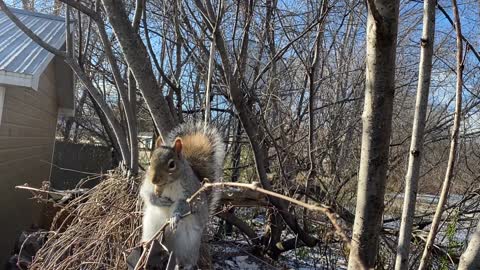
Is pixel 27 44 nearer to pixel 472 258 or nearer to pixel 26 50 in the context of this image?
pixel 26 50

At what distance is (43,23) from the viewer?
29.5ft

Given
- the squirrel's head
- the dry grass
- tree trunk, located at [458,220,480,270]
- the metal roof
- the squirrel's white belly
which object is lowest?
the dry grass

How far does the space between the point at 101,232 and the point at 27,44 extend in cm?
497

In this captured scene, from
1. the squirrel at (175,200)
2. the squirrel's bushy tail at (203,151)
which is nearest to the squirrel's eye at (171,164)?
the squirrel at (175,200)

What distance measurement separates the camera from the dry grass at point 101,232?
2.79m

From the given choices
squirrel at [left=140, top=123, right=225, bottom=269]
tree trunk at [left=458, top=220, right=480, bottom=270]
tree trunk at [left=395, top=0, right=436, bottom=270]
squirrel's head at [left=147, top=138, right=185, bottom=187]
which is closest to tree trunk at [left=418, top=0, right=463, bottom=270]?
tree trunk at [left=395, top=0, right=436, bottom=270]

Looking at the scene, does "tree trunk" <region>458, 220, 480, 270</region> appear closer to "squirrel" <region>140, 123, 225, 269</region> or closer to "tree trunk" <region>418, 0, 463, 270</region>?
"tree trunk" <region>418, 0, 463, 270</region>

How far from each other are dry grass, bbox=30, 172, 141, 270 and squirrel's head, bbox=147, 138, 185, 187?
17.1 inches

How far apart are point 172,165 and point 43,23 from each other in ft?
25.7

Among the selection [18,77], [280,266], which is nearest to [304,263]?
[280,266]

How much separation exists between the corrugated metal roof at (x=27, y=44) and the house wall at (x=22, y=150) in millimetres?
457

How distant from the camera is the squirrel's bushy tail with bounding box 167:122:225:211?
281cm

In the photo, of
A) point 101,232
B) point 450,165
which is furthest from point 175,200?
point 450,165

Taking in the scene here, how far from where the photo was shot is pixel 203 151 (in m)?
2.90
